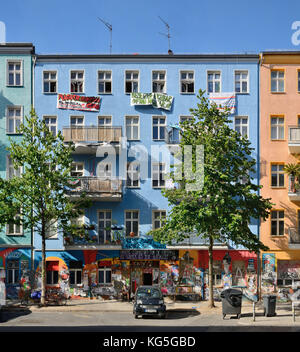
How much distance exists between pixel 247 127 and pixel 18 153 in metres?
12.6

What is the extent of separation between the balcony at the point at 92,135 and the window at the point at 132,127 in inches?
35.3

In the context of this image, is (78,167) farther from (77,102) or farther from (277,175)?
(277,175)

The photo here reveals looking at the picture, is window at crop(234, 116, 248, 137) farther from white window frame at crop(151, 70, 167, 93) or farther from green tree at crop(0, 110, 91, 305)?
green tree at crop(0, 110, 91, 305)

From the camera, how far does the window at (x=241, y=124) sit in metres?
25.0

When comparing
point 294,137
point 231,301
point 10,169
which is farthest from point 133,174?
point 231,301

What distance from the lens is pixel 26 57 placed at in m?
25.4

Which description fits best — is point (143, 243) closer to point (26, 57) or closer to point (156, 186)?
point (156, 186)

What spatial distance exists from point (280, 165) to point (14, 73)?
16068mm

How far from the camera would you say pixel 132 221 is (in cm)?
2462

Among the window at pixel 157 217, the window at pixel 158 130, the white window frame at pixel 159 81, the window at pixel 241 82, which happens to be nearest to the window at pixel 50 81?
the white window frame at pixel 159 81

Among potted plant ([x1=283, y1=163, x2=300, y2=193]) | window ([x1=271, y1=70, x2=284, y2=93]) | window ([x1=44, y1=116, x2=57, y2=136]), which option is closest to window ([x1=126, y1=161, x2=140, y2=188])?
window ([x1=44, y1=116, x2=57, y2=136])

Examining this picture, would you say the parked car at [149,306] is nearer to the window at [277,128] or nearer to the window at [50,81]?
the window at [277,128]
